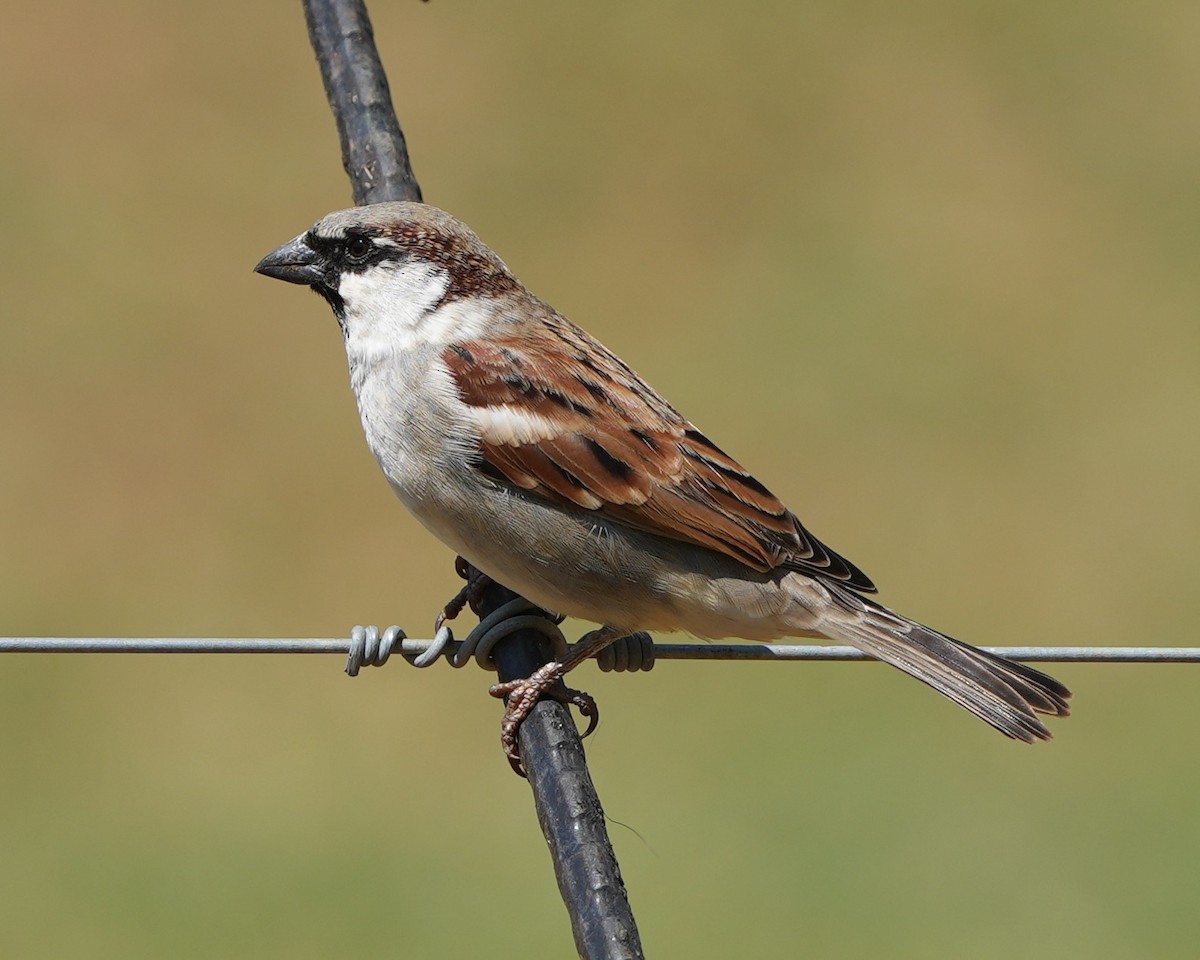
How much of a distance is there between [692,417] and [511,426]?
393 centimetres

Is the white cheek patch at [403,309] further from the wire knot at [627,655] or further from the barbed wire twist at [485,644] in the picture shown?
the wire knot at [627,655]

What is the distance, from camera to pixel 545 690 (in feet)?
8.69

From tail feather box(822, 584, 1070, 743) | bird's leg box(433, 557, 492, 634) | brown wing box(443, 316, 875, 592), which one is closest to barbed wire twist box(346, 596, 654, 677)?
bird's leg box(433, 557, 492, 634)

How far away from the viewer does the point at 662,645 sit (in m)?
2.73

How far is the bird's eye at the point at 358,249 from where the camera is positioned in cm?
329

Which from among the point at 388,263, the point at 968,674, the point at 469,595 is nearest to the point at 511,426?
the point at 469,595

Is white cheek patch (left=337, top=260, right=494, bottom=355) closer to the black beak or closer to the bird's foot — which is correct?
the black beak

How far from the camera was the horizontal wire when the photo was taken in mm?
2430

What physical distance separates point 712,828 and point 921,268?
12.1ft

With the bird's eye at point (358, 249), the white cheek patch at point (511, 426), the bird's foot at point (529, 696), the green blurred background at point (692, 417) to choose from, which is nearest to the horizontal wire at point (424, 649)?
the bird's foot at point (529, 696)

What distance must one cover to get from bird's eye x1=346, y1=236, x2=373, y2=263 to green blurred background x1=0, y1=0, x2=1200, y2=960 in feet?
7.40

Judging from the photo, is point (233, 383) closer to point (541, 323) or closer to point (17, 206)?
point (17, 206)

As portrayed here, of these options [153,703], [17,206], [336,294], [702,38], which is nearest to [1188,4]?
[702,38]

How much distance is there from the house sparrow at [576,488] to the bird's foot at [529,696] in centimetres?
3
